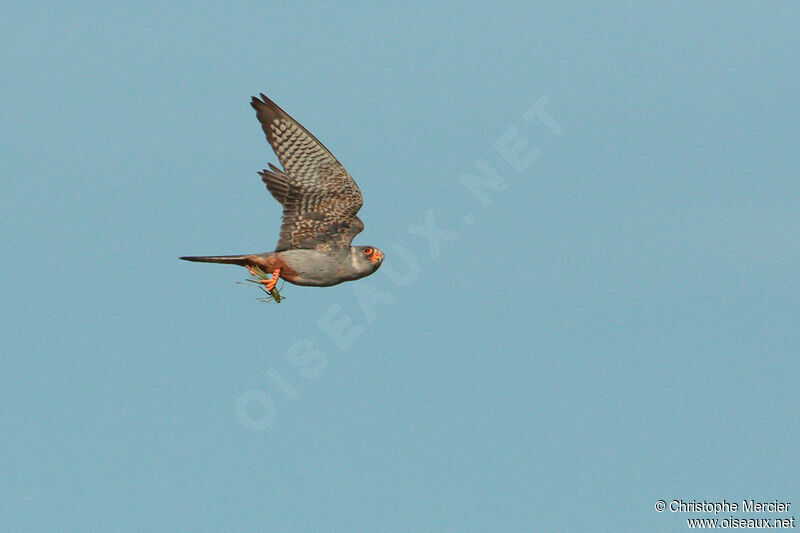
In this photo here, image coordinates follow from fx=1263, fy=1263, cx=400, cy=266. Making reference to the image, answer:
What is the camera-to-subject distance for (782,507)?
25.2 metres

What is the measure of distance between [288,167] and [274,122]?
872 mm

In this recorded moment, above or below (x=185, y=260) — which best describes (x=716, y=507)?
above

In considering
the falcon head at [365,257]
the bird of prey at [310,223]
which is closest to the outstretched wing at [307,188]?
the bird of prey at [310,223]

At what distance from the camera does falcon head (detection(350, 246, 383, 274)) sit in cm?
2364

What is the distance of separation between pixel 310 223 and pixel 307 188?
71 cm

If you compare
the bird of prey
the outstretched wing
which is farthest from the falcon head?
the outstretched wing

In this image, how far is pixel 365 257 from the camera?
77.6 ft

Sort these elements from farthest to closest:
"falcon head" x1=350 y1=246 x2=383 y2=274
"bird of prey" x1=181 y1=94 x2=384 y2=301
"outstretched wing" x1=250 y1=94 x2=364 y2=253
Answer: "falcon head" x1=350 y1=246 x2=383 y2=274
"bird of prey" x1=181 y1=94 x2=384 y2=301
"outstretched wing" x1=250 y1=94 x2=364 y2=253

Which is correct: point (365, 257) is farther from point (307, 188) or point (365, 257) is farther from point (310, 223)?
point (307, 188)

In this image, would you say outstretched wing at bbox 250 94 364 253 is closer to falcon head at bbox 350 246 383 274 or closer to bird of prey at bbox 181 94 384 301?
bird of prey at bbox 181 94 384 301

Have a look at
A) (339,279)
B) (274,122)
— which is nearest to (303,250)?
(339,279)

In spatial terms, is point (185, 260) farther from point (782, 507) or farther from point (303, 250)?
point (782, 507)

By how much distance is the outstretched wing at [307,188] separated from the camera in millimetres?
22328

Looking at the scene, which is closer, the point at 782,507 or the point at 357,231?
the point at 357,231
